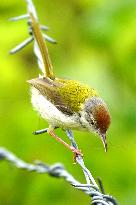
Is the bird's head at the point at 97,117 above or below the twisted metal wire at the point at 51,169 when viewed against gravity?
below

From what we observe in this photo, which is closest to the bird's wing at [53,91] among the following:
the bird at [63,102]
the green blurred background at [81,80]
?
the bird at [63,102]

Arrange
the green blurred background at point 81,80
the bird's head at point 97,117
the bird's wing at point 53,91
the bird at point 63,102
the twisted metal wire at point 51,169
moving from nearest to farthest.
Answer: the twisted metal wire at point 51,169 → the bird's head at point 97,117 → the bird at point 63,102 → the bird's wing at point 53,91 → the green blurred background at point 81,80

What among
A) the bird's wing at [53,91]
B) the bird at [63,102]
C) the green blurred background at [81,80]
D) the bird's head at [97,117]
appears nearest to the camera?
the bird's head at [97,117]

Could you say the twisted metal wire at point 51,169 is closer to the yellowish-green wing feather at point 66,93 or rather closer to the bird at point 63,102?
the bird at point 63,102

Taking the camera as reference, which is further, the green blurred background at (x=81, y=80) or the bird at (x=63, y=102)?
the green blurred background at (x=81, y=80)

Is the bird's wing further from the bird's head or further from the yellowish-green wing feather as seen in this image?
the bird's head

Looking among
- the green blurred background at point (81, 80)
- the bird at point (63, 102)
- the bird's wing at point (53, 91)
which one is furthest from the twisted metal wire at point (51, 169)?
the green blurred background at point (81, 80)

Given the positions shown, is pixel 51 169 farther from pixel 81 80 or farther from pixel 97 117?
pixel 81 80

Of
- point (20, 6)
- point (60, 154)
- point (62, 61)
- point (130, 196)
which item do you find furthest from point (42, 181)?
point (20, 6)
